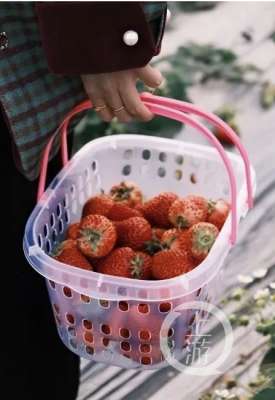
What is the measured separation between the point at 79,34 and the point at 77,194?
458 mm

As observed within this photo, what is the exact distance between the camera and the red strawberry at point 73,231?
4.67ft

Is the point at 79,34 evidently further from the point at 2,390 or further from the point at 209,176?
the point at 2,390

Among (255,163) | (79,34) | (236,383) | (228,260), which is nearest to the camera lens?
(79,34)

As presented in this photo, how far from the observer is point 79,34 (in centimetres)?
114

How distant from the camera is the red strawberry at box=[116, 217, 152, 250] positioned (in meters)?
1.40

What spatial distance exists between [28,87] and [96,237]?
26 centimetres

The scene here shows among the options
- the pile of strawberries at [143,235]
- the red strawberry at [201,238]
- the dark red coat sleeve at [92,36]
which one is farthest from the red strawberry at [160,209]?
the dark red coat sleeve at [92,36]

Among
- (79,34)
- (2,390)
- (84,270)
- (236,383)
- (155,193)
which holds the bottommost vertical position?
(236,383)

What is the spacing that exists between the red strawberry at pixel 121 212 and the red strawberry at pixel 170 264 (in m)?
0.13

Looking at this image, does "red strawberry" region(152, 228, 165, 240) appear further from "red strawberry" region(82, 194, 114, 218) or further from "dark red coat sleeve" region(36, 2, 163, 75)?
"dark red coat sleeve" region(36, 2, 163, 75)

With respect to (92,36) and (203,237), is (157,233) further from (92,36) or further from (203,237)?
(92,36)

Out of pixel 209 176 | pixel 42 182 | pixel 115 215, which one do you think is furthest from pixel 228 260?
pixel 42 182
